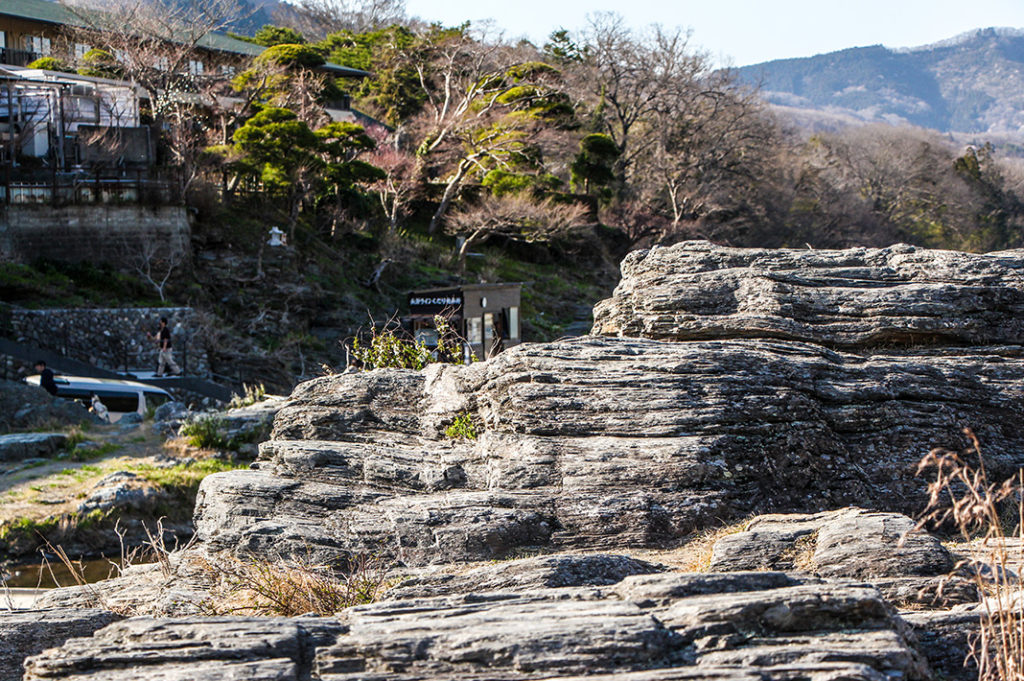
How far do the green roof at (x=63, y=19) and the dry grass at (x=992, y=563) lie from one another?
46.2m

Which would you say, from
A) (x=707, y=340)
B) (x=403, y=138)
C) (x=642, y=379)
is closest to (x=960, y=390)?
(x=707, y=340)

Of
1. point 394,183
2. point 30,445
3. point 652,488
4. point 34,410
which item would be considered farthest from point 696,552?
point 394,183

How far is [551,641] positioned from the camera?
186 inches

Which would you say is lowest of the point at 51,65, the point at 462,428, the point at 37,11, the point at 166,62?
the point at 462,428

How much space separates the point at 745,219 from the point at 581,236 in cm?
1014

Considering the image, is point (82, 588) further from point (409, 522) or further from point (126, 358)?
point (126, 358)

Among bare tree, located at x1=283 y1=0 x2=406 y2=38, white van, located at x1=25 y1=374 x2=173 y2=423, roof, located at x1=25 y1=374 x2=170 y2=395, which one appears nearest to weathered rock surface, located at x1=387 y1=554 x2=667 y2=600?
white van, located at x1=25 y1=374 x2=173 y2=423

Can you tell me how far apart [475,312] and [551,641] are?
1787 cm

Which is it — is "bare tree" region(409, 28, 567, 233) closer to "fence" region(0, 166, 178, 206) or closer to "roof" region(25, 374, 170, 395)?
"fence" region(0, 166, 178, 206)

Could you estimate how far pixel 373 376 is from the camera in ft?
33.5

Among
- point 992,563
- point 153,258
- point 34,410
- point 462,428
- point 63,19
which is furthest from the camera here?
point 63,19

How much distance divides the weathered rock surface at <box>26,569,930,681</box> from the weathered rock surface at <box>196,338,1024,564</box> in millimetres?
2460

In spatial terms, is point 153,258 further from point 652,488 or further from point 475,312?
point 652,488

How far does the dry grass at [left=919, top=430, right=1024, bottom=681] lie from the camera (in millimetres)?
3975
